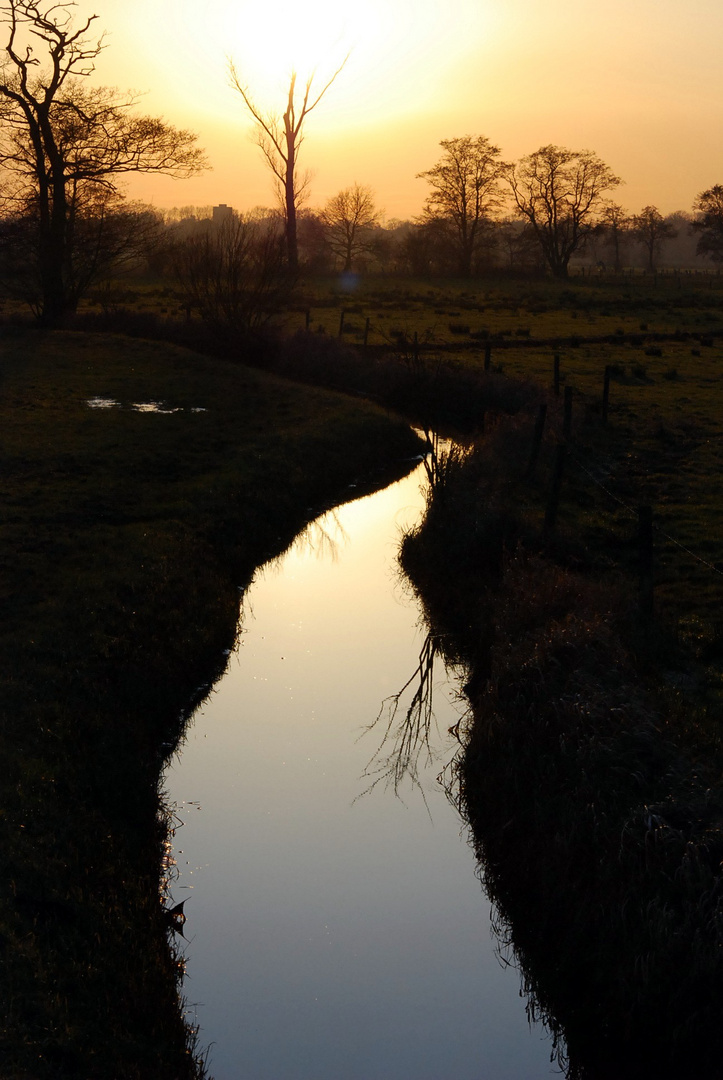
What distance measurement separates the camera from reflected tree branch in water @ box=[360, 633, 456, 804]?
31.9 ft

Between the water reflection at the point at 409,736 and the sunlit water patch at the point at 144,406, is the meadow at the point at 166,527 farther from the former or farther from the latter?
the water reflection at the point at 409,736

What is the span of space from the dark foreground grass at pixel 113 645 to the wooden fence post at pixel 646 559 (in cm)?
504

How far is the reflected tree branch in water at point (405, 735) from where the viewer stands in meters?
9.73

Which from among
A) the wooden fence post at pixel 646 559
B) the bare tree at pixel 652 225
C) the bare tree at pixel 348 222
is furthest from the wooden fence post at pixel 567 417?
the bare tree at pixel 652 225

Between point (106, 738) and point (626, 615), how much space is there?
5626 millimetres

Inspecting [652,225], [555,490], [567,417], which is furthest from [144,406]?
[652,225]

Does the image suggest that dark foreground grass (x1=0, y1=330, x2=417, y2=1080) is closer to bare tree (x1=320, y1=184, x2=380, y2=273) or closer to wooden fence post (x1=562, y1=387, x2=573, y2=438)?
wooden fence post (x1=562, y1=387, x2=573, y2=438)

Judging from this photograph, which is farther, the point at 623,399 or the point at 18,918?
the point at 623,399

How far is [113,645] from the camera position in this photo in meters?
10.4

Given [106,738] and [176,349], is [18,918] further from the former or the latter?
[176,349]

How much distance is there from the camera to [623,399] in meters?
29.0

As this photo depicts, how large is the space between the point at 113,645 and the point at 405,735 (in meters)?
3.31

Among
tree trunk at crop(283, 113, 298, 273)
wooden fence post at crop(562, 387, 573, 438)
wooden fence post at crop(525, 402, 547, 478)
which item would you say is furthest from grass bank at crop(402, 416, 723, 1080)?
tree trunk at crop(283, 113, 298, 273)

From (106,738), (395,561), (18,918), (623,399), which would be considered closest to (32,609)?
(106,738)
